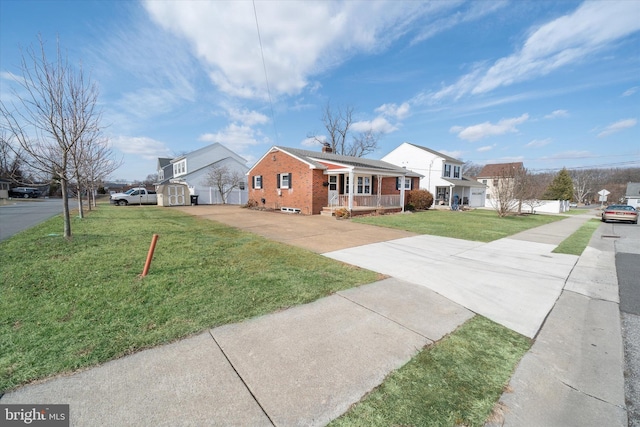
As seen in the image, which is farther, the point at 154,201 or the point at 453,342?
the point at 154,201

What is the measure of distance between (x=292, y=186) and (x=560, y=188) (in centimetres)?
5077

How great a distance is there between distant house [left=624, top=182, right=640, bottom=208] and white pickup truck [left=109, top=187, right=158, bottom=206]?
283 ft

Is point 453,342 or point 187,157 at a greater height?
point 187,157

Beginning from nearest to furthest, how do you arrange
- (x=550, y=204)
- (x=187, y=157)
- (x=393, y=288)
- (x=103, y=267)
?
(x=393, y=288), (x=103, y=267), (x=187, y=157), (x=550, y=204)

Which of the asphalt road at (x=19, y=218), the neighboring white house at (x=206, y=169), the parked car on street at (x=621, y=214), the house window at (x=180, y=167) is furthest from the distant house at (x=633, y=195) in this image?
the asphalt road at (x=19, y=218)

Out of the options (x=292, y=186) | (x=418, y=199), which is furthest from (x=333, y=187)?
(x=418, y=199)

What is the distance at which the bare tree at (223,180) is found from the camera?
28.3 meters

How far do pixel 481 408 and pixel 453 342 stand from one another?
964 mm

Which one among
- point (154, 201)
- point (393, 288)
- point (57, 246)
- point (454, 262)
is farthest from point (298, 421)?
point (154, 201)

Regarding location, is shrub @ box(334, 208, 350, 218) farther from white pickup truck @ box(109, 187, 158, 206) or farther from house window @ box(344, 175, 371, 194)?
white pickup truck @ box(109, 187, 158, 206)

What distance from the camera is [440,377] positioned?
96.0 inches

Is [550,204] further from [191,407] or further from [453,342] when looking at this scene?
[191,407]

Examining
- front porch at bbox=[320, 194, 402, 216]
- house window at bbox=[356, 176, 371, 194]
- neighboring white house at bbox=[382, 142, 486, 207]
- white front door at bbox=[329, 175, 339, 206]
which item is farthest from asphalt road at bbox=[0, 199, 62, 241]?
neighboring white house at bbox=[382, 142, 486, 207]

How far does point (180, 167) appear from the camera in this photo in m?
32.2
